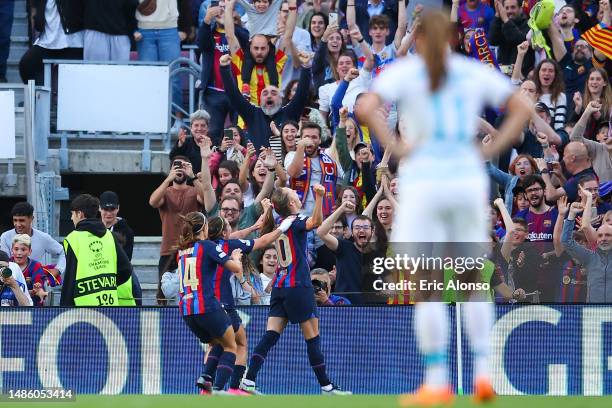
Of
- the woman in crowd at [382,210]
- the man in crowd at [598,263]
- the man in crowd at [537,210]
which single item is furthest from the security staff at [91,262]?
the man in crowd at [598,263]

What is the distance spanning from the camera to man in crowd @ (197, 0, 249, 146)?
60.0 ft

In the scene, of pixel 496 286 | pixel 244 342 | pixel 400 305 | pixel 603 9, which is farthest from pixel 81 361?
pixel 603 9

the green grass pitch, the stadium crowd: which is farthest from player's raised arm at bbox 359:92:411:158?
the stadium crowd

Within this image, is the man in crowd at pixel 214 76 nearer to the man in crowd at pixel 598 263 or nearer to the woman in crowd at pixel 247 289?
the woman in crowd at pixel 247 289

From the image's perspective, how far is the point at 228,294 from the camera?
13.6m

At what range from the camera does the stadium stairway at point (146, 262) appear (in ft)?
58.0

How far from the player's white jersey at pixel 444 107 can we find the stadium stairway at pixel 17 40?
45.5ft

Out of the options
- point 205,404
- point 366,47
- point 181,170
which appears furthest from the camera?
point 366,47

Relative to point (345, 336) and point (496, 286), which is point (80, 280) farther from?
point (496, 286)

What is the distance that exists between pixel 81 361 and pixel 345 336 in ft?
9.08

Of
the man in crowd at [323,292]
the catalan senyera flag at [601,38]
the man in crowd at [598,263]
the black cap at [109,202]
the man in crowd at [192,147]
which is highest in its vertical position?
the catalan senyera flag at [601,38]

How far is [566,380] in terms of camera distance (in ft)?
46.0

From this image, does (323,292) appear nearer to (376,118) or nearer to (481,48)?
(481,48)

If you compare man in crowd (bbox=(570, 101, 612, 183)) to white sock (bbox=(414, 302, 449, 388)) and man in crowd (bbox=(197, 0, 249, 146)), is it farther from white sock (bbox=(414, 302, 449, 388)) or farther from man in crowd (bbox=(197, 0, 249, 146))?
white sock (bbox=(414, 302, 449, 388))
